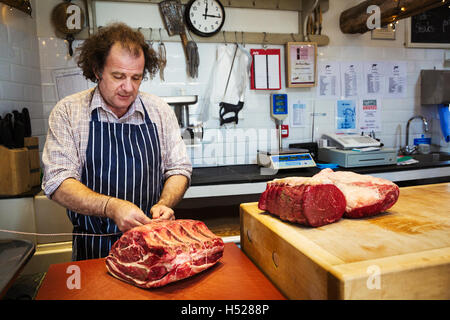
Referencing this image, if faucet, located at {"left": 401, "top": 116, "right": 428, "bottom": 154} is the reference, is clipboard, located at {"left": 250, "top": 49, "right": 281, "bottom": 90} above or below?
above

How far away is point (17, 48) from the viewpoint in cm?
291

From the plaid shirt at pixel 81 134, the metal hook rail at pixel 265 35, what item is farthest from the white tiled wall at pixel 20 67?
the plaid shirt at pixel 81 134

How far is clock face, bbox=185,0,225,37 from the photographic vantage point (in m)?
3.48

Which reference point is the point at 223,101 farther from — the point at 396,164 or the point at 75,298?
the point at 75,298

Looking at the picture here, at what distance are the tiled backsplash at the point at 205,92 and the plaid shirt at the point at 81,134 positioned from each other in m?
1.21

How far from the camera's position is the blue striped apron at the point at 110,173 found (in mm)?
1826

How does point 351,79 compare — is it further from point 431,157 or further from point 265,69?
point 431,157

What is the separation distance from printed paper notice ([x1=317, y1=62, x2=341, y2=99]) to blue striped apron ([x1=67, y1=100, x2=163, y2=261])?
8.83 ft

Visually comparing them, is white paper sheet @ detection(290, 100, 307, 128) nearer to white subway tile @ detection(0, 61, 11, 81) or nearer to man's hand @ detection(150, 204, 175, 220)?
man's hand @ detection(150, 204, 175, 220)

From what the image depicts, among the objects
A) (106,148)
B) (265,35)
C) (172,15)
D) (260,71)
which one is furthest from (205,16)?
(106,148)

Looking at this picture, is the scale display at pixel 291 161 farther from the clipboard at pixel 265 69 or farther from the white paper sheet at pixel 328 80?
the white paper sheet at pixel 328 80

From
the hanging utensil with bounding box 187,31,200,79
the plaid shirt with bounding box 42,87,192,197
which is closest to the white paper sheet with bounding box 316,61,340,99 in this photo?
the hanging utensil with bounding box 187,31,200,79

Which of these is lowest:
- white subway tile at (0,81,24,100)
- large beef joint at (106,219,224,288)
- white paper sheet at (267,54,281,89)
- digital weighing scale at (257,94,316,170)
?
large beef joint at (106,219,224,288)

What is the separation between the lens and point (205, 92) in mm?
3678
